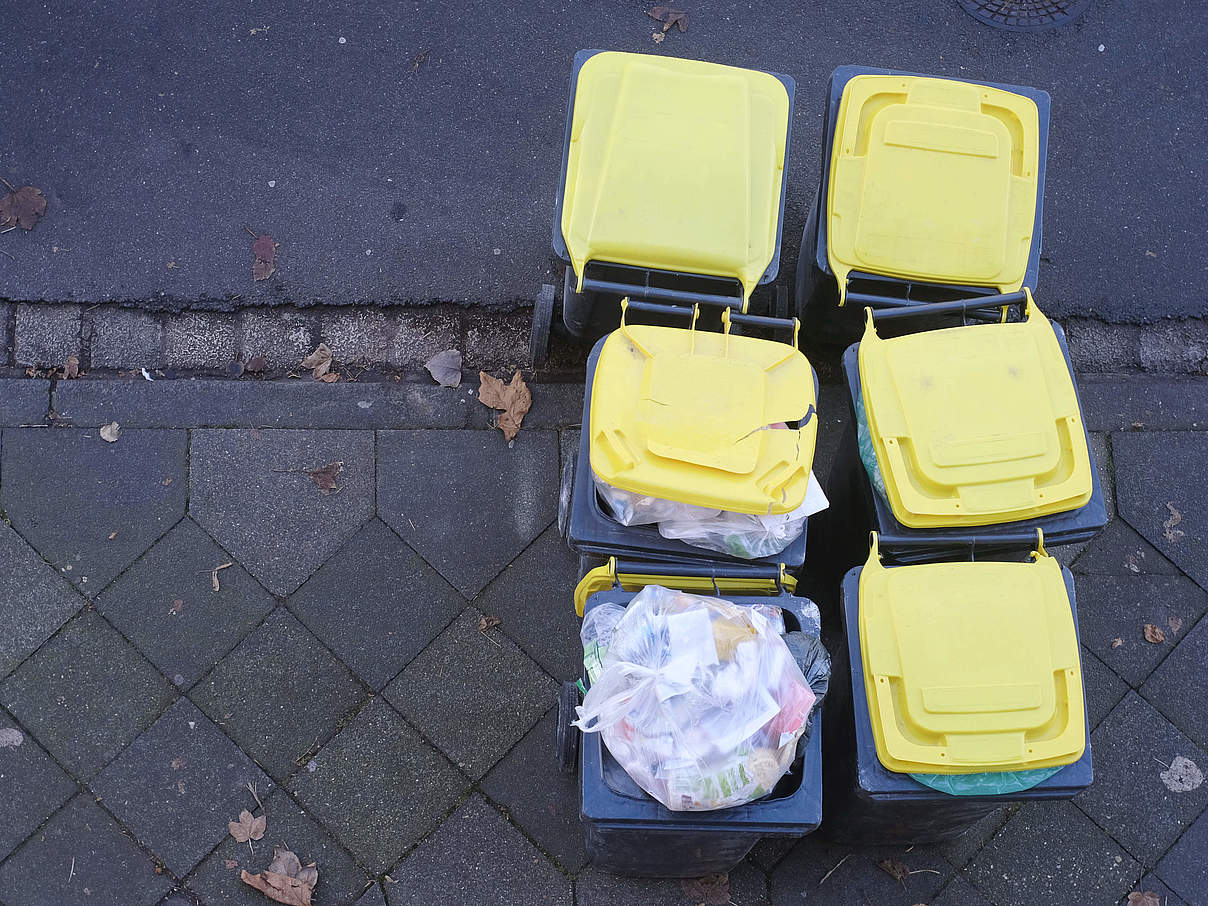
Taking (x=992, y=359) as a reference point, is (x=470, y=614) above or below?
below

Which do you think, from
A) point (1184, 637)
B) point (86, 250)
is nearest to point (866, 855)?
point (1184, 637)

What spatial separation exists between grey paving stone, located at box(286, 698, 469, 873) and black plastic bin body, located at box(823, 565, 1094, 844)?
4.91 ft

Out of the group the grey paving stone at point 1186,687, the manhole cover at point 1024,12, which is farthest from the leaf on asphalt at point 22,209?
the grey paving stone at point 1186,687

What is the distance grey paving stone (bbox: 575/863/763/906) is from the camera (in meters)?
3.65

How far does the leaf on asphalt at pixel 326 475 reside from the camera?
161 inches

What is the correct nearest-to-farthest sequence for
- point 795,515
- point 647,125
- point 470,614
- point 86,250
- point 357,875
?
point 795,515, point 647,125, point 357,875, point 470,614, point 86,250

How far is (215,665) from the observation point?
3.87m

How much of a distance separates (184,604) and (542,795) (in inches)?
66.3

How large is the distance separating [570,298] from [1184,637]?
2993 mm

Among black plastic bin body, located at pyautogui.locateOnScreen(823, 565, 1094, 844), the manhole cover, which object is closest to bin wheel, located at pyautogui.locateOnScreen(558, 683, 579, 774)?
black plastic bin body, located at pyautogui.locateOnScreen(823, 565, 1094, 844)

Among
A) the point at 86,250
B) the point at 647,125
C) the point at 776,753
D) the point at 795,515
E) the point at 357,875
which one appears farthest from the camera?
the point at 86,250

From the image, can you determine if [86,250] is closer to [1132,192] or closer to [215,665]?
[215,665]

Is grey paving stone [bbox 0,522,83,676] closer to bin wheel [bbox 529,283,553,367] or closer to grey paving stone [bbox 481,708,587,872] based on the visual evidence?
grey paving stone [bbox 481,708,587,872]

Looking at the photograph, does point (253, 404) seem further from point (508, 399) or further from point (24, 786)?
point (24, 786)
